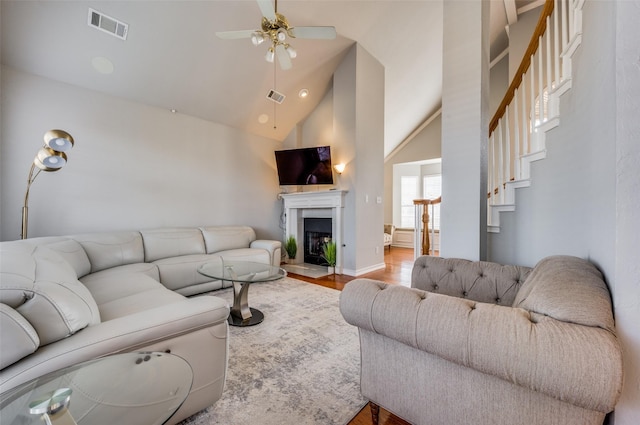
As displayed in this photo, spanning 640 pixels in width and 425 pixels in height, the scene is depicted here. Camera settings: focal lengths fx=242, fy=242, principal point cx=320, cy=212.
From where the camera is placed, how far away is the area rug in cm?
127

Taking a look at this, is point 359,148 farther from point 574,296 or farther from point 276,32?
point 574,296

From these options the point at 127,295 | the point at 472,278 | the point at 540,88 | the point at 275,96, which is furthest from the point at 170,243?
the point at 540,88

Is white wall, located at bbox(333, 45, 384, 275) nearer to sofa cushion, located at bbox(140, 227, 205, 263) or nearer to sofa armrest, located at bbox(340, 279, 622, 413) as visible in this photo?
sofa cushion, located at bbox(140, 227, 205, 263)

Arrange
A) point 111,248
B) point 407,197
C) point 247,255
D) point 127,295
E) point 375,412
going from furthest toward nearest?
1. point 407,197
2. point 247,255
3. point 111,248
4. point 127,295
5. point 375,412

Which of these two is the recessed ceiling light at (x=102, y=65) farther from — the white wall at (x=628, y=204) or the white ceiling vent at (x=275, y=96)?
→ the white wall at (x=628, y=204)

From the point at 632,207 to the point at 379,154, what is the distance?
4.11 m

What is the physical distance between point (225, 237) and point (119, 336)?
301cm

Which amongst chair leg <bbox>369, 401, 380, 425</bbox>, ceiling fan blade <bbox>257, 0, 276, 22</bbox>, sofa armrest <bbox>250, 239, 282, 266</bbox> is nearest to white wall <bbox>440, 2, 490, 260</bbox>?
chair leg <bbox>369, 401, 380, 425</bbox>

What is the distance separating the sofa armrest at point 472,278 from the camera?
145 cm

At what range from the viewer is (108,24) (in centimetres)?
261

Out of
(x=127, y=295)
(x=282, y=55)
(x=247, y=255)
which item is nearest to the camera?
(x=127, y=295)

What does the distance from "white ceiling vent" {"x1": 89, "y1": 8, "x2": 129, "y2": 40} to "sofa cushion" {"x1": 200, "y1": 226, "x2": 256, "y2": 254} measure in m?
2.57

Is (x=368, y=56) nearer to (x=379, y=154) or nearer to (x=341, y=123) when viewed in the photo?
(x=341, y=123)

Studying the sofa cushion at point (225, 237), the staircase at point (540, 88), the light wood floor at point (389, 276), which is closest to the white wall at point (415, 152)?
the light wood floor at point (389, 276)
